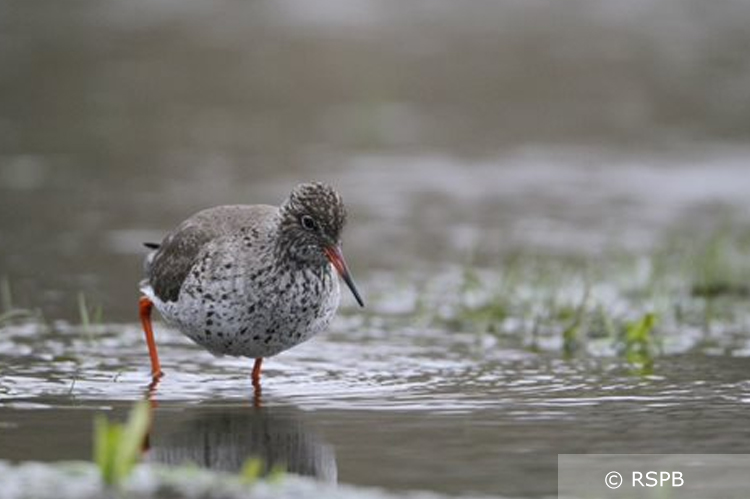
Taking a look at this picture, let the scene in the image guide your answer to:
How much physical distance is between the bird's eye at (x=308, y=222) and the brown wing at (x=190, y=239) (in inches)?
12.3

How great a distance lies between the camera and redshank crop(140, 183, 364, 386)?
799cm

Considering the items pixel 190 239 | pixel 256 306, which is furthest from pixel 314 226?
pixel 190 239

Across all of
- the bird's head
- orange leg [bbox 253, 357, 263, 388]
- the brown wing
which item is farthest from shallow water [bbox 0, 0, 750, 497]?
the bird's head

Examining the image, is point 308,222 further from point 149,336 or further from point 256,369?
point 149,336

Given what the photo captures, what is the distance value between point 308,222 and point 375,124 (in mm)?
9167

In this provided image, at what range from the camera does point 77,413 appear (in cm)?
739

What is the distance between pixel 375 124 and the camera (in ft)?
56.1

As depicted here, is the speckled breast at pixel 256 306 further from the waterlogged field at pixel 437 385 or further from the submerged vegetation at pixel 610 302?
the submerged vegetation at pixel 610 302

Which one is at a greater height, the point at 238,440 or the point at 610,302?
the point at 610,302

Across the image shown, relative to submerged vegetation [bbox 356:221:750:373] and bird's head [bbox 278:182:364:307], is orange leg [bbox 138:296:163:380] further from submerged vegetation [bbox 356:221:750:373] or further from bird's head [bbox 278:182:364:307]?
submerged vegetation [bbox 356:221:750:373]

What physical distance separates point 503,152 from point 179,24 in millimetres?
6910

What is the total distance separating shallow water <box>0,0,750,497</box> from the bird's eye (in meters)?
0.83

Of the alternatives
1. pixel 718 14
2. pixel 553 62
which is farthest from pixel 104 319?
pixel 718 14

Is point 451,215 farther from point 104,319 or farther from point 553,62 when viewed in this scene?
point 553,62
